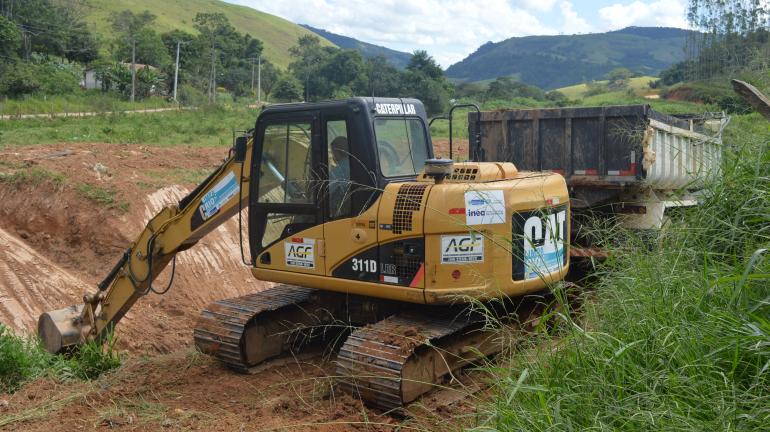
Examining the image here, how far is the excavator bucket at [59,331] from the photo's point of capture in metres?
7.96

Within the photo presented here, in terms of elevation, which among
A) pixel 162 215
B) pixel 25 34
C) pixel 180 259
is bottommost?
pixel 180 259

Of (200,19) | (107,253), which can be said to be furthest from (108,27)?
(107,253)

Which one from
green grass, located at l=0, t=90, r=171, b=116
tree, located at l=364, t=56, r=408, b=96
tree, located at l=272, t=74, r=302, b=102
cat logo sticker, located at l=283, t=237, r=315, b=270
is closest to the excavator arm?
cat logo sticker, located at l=283, t=237, r=315, b=270

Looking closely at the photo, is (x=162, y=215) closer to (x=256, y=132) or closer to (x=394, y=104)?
(x=256, y=132)

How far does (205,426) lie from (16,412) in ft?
5.95

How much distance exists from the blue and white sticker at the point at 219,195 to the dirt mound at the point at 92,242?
3666 mm

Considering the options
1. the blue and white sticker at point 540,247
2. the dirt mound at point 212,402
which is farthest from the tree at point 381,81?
the blue and white sticker at point 540,247

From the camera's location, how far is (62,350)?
799cm

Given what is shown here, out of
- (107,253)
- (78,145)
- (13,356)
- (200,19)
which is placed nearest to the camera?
(13,356)

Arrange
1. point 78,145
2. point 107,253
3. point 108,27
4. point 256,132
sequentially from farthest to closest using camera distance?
point 108,27
point 78,145
point 107,253
point 256,132

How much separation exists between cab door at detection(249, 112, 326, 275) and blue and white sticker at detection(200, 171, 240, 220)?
1.21 ft

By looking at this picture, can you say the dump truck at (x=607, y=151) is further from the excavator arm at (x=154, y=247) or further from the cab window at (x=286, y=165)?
the excavator arm at (x=154, y=247)

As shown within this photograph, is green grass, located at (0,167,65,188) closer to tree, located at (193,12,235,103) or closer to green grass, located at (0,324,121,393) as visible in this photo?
green grass, located at (0,324,121,393)

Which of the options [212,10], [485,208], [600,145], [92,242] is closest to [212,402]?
[485,208]
